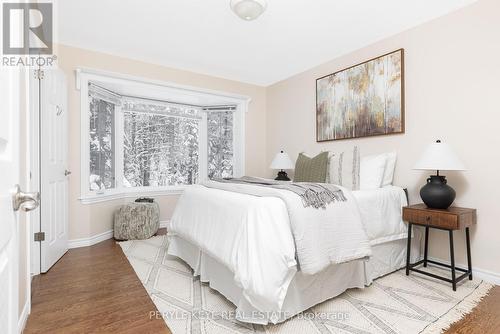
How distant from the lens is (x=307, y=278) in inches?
70.2

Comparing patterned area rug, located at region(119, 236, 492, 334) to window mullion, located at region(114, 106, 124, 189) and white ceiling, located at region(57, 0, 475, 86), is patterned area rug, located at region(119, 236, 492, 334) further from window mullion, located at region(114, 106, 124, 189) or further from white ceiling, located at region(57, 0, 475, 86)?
white ceiling, located at region(57, 0, 475, 86)

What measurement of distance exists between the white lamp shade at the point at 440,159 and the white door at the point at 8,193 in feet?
8.31

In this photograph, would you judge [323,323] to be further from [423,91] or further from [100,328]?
[423,91]

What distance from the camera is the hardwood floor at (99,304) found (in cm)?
163

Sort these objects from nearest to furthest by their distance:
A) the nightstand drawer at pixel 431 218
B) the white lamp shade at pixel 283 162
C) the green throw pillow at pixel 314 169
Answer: the nightstand drawer at pixel 431 218 → the green throw pillow at pixel 314 169 → the white lamp shade at pixel 283 162

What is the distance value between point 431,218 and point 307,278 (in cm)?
121

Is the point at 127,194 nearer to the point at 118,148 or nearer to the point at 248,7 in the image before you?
the point at 118,148

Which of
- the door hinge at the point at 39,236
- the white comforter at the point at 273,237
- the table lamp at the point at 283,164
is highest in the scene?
the table lamp at the point at 283,164

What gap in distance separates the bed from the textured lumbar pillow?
0.40 meters

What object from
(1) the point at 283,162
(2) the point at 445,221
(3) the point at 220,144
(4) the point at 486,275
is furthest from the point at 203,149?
(4) the point at 486,275

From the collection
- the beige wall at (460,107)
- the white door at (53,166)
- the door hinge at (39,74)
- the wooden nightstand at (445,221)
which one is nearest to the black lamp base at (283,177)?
the beige wall at (460,107)

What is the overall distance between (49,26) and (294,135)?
3233 millimetres

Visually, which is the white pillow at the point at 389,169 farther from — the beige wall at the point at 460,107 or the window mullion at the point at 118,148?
the window mullion at the point at 118,148

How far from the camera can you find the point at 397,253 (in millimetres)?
2486
